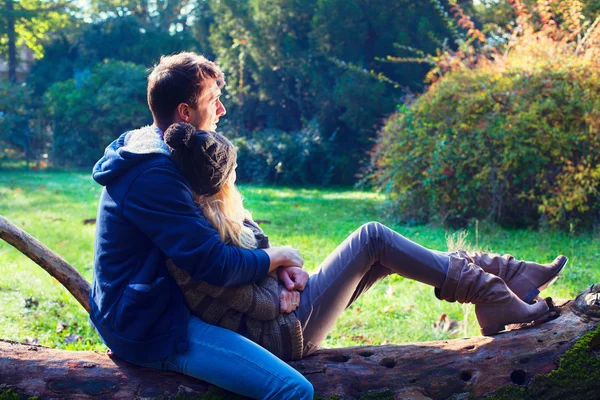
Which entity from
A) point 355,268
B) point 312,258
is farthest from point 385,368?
point 312,258

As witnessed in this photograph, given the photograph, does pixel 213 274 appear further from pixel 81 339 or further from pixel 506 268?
pixel 81 339

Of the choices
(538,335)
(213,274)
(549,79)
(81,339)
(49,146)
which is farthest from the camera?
(49,146)

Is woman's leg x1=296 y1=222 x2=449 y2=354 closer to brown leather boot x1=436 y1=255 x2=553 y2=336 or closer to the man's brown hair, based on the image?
brown leather boot x1=436 y1=255 x2=553 y2=336

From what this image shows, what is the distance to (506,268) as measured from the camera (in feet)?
11.0

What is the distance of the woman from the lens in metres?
2.66

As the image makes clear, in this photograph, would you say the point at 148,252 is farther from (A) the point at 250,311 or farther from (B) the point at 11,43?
(B) the point at 11,43

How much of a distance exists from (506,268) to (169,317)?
1.84 meters

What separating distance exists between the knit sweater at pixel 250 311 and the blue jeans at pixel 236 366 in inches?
3.6

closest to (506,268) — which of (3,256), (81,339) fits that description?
(81,339)

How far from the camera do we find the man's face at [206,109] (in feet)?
9.37

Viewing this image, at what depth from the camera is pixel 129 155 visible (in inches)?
102

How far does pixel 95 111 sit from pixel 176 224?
67.3 ft

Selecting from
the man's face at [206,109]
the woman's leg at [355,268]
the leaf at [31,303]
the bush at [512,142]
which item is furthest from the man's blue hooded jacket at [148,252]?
the bush at [512,142]

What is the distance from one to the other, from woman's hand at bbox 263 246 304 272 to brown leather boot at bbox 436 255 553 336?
78cm
